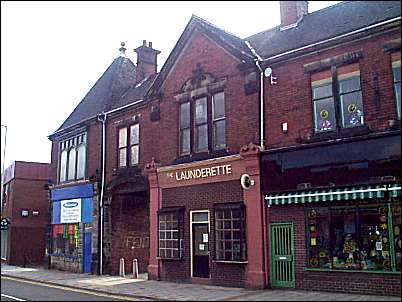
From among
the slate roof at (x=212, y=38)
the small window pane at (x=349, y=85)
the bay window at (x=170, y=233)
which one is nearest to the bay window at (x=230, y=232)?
the bay window at (x=170, y=233)

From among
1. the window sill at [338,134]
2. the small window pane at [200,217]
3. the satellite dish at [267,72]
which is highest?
the satellite dish at [267,72]

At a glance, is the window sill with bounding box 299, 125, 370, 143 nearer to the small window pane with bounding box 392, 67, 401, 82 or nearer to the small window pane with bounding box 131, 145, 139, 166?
the small window pane with bounding box 392, 67, 401, 82

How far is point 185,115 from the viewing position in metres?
19.1

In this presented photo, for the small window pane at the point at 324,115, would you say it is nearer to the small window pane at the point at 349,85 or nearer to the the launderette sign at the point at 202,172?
the small window pane at the point at 349,85

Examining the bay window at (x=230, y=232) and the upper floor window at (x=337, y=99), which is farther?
the bay window at (x=230, y=232)

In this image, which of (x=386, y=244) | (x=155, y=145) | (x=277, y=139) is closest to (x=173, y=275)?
(x=155, y=145)

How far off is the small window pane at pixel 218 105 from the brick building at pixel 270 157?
47 millimetres

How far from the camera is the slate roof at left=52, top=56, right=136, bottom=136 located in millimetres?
24922

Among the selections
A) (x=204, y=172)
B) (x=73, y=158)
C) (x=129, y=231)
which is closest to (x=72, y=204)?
(x=73, y=158)

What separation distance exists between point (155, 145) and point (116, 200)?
3988 mm

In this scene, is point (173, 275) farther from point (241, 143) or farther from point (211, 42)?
point (211, 42)

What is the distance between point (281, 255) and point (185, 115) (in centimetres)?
683

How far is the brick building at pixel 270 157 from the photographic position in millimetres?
13531

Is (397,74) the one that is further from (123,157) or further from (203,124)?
(123,157)
